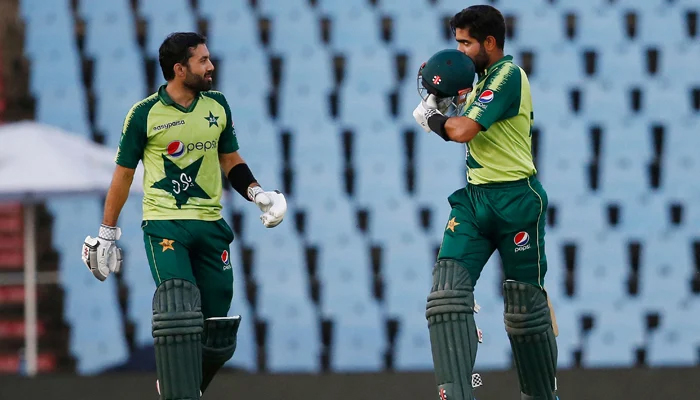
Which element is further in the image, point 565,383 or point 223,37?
point 223,37

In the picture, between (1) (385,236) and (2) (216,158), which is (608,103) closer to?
(1) (385,236)

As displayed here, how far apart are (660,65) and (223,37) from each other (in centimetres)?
362

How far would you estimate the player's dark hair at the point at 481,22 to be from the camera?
16.6 feet

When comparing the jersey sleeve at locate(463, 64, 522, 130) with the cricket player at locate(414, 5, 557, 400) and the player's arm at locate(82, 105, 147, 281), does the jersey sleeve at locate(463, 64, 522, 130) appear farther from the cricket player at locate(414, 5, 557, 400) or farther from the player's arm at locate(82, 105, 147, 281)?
the player's arm at locate(82, 105, 147, 281)

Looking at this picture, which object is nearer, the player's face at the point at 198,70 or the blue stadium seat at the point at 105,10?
the player's face at the point at 198,70

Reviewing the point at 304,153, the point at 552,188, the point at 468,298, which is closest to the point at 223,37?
the point at 304,153

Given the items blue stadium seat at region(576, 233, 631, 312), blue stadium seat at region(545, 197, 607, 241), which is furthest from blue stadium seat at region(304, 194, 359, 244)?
blue stadium seat at region(576, 233, 631, 312)

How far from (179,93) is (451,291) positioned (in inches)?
54.1

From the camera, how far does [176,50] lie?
526cm

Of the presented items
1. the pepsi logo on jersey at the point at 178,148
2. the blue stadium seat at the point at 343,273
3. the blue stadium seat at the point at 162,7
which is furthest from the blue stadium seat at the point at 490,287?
the pepsi logo on jersey at the point at 178,148

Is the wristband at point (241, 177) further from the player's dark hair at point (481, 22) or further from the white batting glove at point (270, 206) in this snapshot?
the player's dark hair at point (481, 22)

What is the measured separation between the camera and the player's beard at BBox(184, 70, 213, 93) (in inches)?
207

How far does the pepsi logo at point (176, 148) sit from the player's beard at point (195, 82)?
242 millimetres

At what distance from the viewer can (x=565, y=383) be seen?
6582 mm
